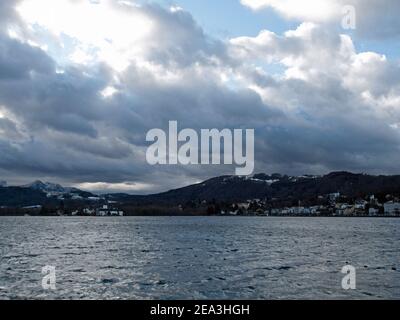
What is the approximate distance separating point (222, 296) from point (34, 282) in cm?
1661

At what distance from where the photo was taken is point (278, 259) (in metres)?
60.6

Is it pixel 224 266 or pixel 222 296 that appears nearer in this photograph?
pixel 222 296

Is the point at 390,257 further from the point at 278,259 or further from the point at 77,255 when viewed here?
the point at 77,255

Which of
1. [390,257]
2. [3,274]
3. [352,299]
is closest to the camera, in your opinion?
[352,299]

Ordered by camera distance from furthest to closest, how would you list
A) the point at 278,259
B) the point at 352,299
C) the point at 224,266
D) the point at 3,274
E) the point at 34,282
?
the point at 278,259, the point at 224,266, the point at 3,274, the point at 34,282, the point at 352,299

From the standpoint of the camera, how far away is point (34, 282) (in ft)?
138

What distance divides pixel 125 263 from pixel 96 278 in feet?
39.1

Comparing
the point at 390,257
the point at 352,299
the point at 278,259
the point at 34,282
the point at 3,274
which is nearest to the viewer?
the point at 352,299
